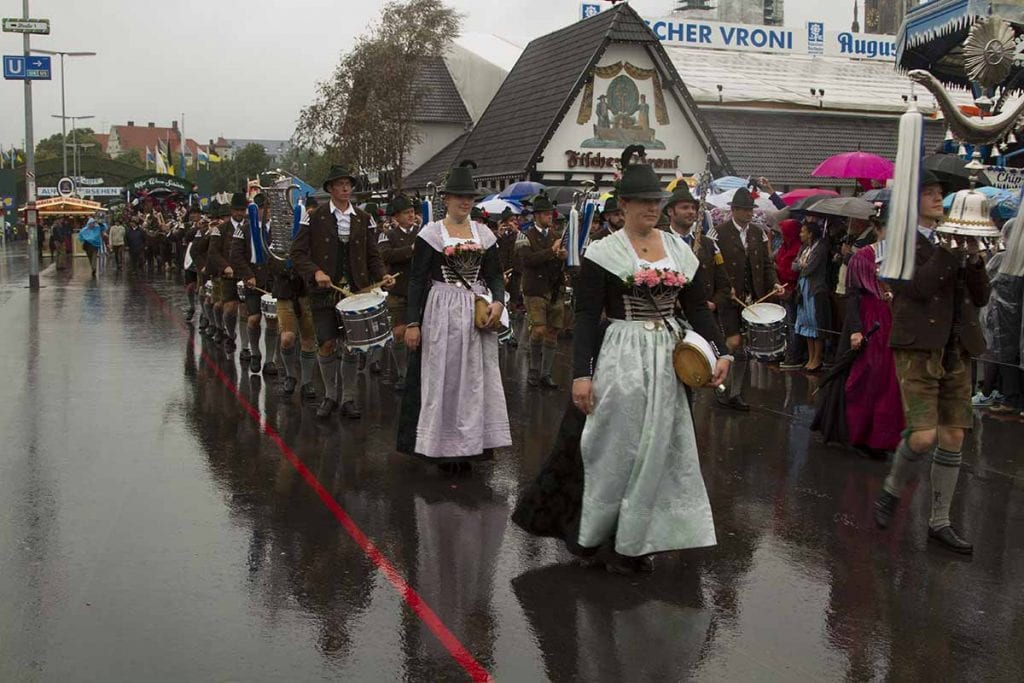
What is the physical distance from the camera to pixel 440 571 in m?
5.77

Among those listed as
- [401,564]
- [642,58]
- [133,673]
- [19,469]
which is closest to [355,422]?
[19,469]

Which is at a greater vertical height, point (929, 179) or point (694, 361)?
point (929, 179)

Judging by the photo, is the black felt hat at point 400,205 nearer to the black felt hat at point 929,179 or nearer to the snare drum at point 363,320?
the snare drum at point 363,320

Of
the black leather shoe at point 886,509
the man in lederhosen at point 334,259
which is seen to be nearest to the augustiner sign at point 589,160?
the man in lederhosen at point 334,259

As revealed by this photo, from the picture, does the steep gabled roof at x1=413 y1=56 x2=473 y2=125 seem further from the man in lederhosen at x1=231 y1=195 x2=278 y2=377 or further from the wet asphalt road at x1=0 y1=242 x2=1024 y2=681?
the wet asphalt road at x1=0 y1=242 x2=1024 y2=681

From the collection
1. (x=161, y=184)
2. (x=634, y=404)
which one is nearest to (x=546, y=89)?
(x=161, y=184)

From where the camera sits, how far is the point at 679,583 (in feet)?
18.3

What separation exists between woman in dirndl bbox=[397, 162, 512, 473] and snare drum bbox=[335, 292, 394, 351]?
4.99 ft

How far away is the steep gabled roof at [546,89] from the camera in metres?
30.4

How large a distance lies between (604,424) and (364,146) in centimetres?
2848

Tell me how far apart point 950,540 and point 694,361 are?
1934 mm

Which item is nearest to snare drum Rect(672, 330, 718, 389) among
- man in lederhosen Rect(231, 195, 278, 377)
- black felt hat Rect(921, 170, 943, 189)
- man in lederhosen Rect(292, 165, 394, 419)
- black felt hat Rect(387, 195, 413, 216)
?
black felt hat Rect(921, 170, 943, 189)

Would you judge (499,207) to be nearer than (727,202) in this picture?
No

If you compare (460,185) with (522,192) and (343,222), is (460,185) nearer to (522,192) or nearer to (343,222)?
(343,222)
